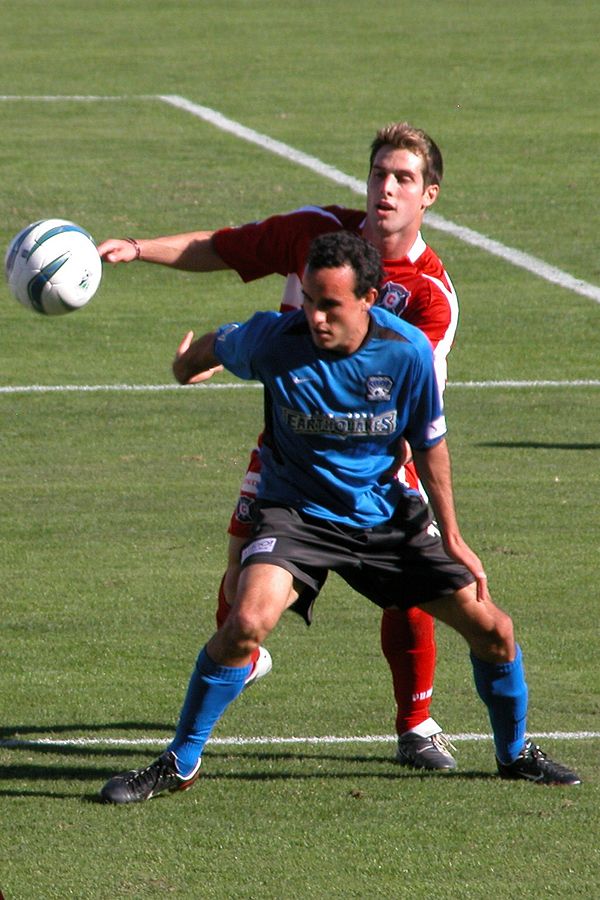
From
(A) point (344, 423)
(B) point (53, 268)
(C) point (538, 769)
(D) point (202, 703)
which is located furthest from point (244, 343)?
(C) point (538, 769)

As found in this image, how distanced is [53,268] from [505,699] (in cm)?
262

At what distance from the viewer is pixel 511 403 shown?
14.7m

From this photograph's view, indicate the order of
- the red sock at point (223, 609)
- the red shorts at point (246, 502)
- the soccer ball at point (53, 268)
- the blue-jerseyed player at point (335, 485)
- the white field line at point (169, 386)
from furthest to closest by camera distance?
the white field line at point (169, 386) → the soccer ball at point (53, 268) → the red sock at point (223, 609) → the red shorts at point (246, 502) → the blue-jerseyed player at point (335, 485)

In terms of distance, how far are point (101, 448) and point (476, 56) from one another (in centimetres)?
1956

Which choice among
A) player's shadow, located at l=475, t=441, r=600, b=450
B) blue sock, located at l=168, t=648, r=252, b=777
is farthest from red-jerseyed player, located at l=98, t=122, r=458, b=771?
player's shadow, located at l=475, t=441, r=600, b=450

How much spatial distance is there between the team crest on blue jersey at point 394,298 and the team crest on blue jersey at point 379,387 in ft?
2.27

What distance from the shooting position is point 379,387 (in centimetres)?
659

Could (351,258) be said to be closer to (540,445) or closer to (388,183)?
(388,183)

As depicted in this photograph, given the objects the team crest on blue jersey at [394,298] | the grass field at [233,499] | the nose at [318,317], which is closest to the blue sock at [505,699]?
the grass field at [233,499]

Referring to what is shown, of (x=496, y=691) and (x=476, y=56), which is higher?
(x=496, y=691)

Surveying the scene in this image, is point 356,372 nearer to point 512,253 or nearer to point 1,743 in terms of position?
point 1,743

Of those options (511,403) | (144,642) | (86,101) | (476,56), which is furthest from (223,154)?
(144,642)

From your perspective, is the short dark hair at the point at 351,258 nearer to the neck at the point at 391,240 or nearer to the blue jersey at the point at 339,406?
the blue jersey at the point at 339,406

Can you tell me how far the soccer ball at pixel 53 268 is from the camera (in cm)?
804
